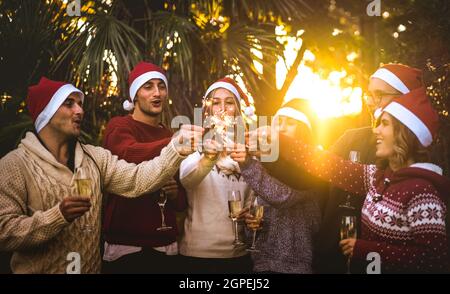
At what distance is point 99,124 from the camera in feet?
19.2

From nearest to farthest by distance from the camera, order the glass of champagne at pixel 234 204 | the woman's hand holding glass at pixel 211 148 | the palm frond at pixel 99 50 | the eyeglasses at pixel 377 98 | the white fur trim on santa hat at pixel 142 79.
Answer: the glass of champagne at pixel 234 204, the woman's hand holding glass at pixel 211 148, the eyeglasses at pixel 377 98, the white fur trim on santa hat at pixel 142 79, the palm frond at pixel 99 50

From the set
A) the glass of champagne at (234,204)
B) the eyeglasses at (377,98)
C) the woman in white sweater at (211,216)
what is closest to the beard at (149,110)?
the woman in white sweater at (211,216)

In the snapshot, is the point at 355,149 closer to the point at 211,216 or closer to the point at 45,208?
the point at 211,216

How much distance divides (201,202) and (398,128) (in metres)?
1.38

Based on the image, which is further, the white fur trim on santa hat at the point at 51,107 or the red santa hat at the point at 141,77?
the red santa hat at the point at 141,77

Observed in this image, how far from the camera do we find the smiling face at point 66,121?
10.8ft

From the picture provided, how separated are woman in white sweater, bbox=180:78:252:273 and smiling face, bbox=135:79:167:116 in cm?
64

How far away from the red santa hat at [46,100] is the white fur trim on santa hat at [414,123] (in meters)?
2.00

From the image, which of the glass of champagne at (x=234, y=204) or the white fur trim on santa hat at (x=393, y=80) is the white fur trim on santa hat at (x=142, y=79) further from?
the white fur trim on santa hat at (x=393, y=80)

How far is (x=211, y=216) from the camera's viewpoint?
3.57m

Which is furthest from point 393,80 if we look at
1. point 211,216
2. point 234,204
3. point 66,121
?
point 66,121

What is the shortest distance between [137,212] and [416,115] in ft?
6.28
